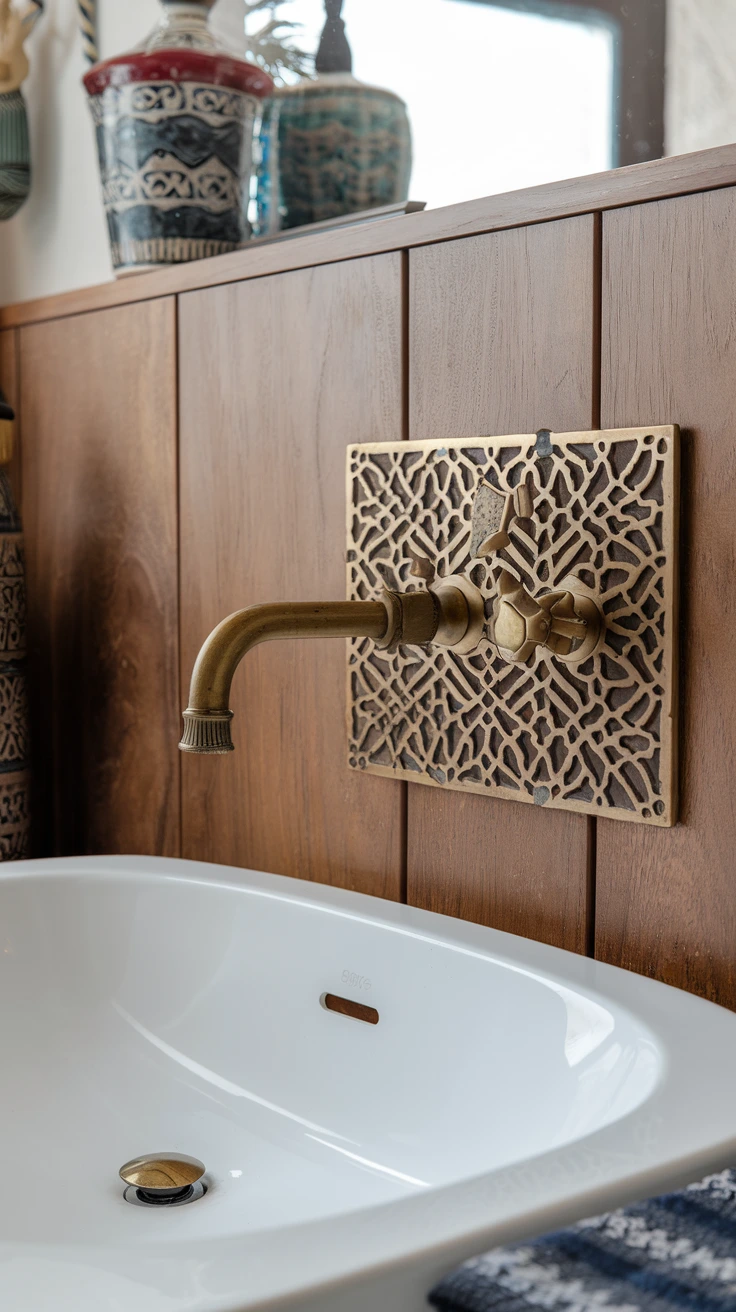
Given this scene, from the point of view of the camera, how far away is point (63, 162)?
1409mm

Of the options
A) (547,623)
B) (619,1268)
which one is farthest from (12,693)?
(619,1268)

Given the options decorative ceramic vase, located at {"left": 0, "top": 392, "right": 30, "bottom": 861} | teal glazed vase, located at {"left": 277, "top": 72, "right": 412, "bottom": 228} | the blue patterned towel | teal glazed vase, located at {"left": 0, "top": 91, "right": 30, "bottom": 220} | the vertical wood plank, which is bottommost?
the blue patterned towel

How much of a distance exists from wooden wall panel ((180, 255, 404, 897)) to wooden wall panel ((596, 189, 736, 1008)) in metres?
0.21

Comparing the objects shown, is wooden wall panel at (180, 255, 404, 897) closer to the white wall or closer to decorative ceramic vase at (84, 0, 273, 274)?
decorative ceramic vase at (84, 0, 273, 274)

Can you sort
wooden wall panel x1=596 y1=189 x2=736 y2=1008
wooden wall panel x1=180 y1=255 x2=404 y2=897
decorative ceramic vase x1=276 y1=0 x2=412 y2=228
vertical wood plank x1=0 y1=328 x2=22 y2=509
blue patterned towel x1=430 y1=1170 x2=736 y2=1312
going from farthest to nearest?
vertical wood plank x1=0 y1=328 x2=22 y2=509 → decorative ceramic vase x1=276 y1=0 x2=412 y2=228 → wooden wall panel x1=180 y1=255 x2=404 y2=897 → wooden wall panel x1=596 y1=189 x2=736 y2=1008 → blue patterned towel x1=430 y1=1170 x2=736 y2=1312

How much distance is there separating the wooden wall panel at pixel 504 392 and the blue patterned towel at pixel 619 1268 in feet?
1.18

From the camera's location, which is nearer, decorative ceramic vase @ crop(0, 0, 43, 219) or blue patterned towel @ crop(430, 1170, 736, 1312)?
blue patterned towel @ crop(430, 1170, 736, 1312)

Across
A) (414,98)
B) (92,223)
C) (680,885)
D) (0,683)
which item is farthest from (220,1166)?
(92,223)

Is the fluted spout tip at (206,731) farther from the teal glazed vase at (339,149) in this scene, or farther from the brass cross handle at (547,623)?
the teal glazed vase at (339,149)

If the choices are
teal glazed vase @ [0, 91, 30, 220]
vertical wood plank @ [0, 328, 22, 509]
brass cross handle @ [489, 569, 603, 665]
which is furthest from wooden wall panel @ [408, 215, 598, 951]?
teal glazed vase @ [0, 91, 30, 220]

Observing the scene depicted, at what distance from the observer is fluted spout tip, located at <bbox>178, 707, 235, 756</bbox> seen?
0.73m

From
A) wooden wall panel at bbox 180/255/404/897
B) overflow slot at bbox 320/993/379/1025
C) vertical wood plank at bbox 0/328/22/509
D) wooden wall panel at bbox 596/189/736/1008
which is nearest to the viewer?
wooden wall panel at bbox 596/189/736/1008

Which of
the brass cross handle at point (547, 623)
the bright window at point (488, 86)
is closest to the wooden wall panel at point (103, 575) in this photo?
the bright window at point (488, 86)

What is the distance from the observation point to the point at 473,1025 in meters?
0.75
